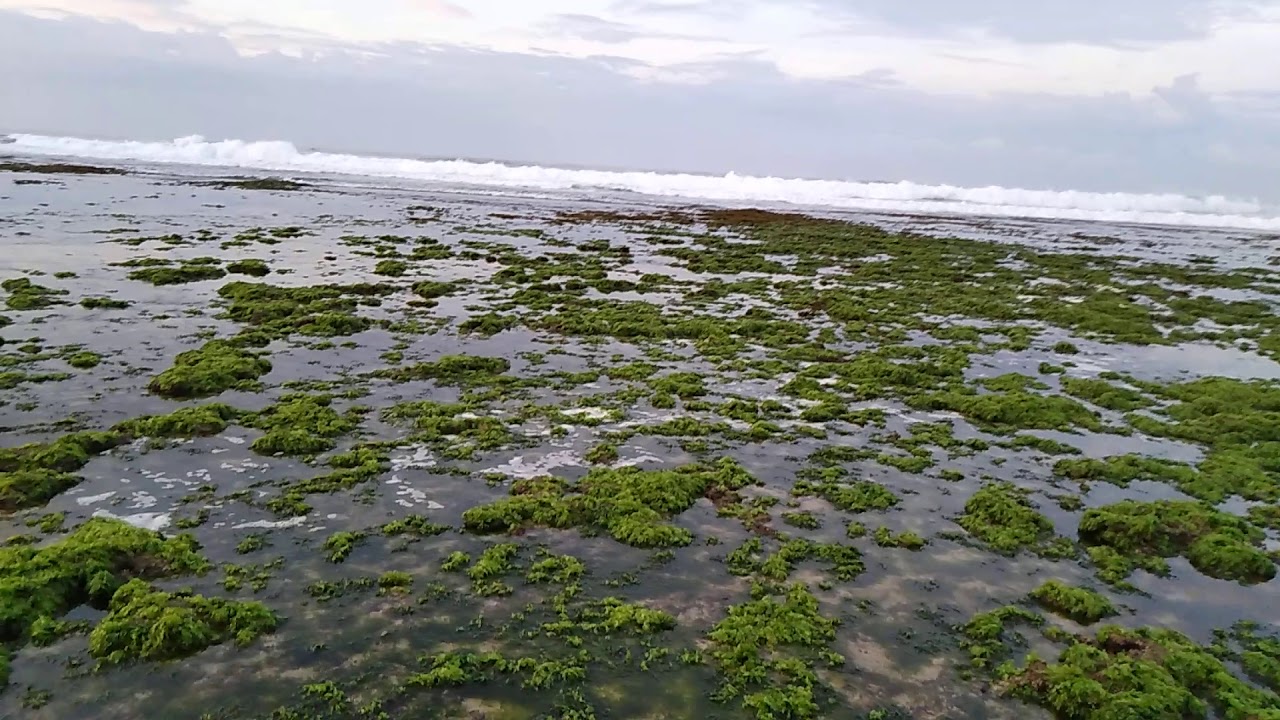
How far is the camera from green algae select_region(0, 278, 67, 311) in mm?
18438

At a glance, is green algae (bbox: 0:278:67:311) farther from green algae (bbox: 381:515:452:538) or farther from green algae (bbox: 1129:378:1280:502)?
green algae (bbox: 1129:378:1280:502)

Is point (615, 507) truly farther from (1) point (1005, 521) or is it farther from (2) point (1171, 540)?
(2) point (1171, 540)

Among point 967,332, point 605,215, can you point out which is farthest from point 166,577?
point 605,215

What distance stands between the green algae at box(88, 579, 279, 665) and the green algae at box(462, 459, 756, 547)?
2.74 metres

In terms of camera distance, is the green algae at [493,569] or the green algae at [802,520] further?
the green algae at [802,520]

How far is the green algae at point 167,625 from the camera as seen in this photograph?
6.70m

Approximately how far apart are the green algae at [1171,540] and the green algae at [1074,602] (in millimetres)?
685

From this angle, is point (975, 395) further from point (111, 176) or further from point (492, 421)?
point (111, 176)

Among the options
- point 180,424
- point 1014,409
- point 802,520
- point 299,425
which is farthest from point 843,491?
point 180,424

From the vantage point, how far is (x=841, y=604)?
26.7ft

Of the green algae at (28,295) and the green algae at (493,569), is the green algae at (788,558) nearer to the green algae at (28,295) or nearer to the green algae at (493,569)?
the green algae at (493,569)

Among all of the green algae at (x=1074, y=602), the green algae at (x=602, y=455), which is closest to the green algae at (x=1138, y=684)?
the green algae at (x=1074, y=602)

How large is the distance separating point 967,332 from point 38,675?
2057 centimetres

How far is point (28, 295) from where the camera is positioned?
62.8 feet
